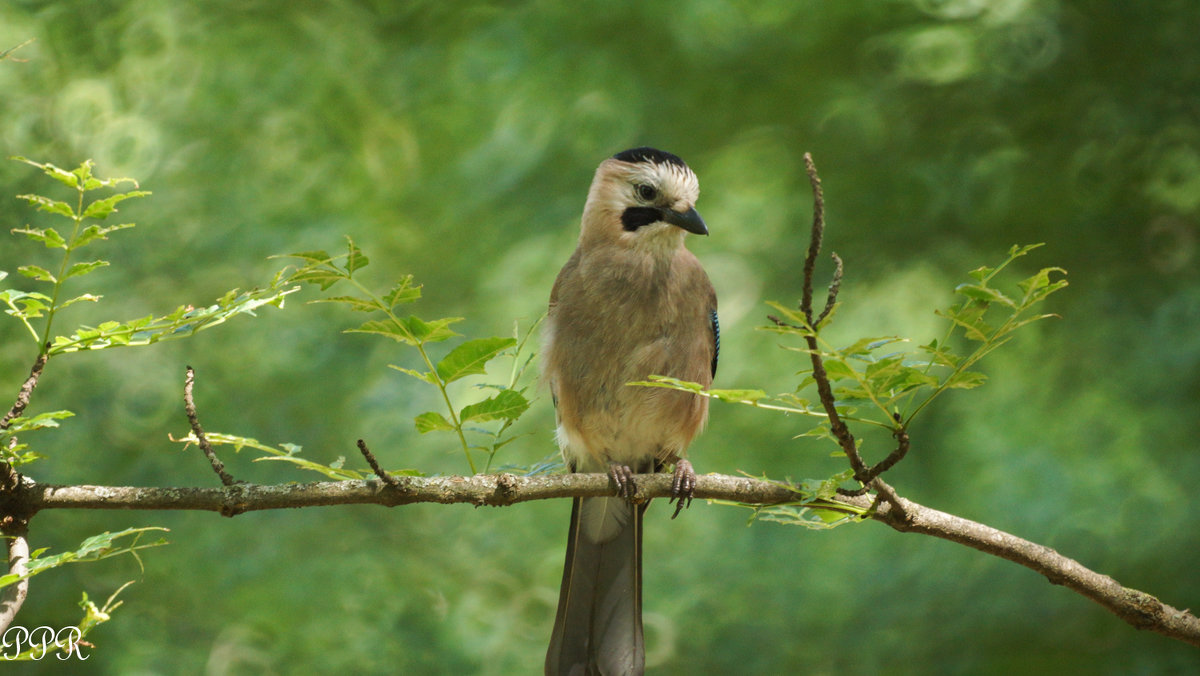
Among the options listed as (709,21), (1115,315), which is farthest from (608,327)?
(1115,315)

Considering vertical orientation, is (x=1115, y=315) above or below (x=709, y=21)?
below

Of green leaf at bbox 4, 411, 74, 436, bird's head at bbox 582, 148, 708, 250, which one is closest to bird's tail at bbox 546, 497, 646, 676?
bird's head at bbox 582, 148, 708, 250

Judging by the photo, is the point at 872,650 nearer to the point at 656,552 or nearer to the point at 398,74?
the point at 656,552

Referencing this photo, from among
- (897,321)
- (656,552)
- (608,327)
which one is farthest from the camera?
(656,552)

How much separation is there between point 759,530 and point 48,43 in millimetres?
3622

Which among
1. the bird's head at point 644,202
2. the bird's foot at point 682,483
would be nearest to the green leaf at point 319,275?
the bird's foot at point 682,483

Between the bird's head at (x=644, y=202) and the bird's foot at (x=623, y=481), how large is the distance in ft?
1.95

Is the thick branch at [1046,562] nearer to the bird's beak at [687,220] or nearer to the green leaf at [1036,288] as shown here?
the green leaf at [1036,288]

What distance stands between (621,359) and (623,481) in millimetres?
539

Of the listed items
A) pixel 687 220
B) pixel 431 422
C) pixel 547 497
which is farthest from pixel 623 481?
pixel 687 220

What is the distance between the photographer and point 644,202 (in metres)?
2.50

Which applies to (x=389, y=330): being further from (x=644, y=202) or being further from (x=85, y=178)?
(x=644, y=202)

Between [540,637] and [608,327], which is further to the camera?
[540,637]

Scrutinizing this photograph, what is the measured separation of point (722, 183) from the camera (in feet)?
14.1
